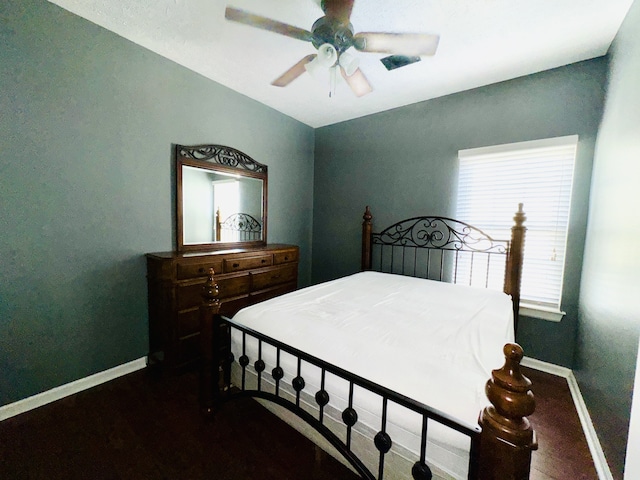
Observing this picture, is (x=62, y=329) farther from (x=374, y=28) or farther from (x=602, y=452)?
(x=602, y=452)

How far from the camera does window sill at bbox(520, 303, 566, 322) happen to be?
2.19 m

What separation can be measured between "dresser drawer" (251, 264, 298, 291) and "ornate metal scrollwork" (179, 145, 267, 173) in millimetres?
1198

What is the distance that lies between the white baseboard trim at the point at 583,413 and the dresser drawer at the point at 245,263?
2608 millimetres

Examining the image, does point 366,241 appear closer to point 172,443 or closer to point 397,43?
point 397,43

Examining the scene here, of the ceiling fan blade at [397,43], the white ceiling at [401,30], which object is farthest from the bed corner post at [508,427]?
the white ceiling at [401,30]

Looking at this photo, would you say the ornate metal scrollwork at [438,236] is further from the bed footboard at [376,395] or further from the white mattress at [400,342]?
the bed footboard at [376,395]

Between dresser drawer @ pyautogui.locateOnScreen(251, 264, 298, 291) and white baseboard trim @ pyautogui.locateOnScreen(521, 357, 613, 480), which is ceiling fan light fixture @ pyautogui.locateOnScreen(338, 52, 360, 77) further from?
white baseboard trim @ pyautogui.locateOnScreen(521, 357, 613, 480)

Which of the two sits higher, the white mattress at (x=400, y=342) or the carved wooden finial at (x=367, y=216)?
the carved wooden finial at (x=367, y=216)

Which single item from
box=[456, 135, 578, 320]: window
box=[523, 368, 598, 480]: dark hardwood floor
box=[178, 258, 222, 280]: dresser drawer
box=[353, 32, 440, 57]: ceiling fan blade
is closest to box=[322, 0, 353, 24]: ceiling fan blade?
box=[353, 32, 440, 57]: ceiling fan blade

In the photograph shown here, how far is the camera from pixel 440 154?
109 inches

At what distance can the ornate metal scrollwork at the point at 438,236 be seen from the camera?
2.56m

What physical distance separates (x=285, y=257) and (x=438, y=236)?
67.5 inches

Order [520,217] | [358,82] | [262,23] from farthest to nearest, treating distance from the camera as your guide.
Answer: [520,217] < [358,82] < [262,23]

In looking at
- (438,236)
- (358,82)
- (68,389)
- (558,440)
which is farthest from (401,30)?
(68,389)
